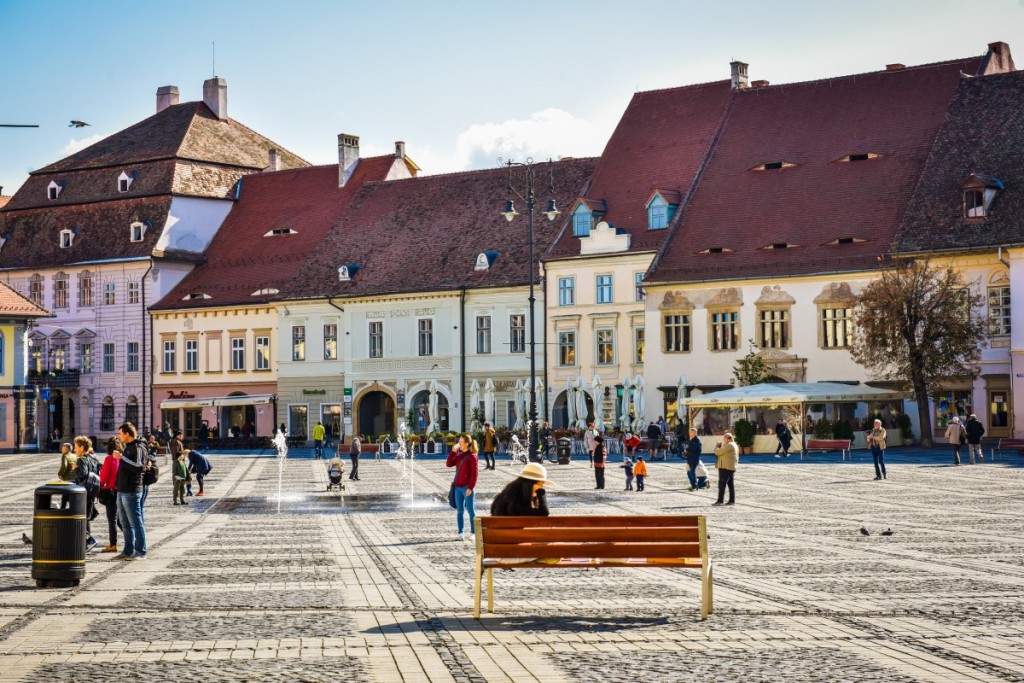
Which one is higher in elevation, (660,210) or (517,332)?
(660,210)

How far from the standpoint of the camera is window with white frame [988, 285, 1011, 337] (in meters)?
57.6

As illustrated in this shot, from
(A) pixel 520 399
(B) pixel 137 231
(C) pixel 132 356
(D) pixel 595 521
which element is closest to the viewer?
(D) pixel 595 521

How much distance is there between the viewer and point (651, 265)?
217 feet

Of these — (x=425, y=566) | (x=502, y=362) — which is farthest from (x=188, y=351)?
(x=425, y=566)

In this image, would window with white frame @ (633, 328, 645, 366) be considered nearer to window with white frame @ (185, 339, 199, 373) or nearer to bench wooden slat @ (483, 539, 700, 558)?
window with white frame @ (185, 339, 199, 373)

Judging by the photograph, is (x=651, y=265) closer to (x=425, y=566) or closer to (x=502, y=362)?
(x=502, y=362)

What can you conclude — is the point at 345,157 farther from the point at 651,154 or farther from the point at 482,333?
the point at 651,154

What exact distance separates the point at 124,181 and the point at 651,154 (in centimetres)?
3017

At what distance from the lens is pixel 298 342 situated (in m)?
78.8

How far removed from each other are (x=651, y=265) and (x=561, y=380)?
692cm

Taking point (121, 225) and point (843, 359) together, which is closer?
point (843, 359)

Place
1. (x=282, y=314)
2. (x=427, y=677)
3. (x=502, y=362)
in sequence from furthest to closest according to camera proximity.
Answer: (x=282, y=314) < (x=502, y=362) < (x=427, y=677)

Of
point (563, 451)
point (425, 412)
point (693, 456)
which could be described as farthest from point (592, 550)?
point (425, 412)

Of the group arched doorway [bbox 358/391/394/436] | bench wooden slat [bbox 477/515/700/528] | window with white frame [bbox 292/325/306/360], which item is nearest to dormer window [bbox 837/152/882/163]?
arched doorway [bbox 358/391/394/436]
